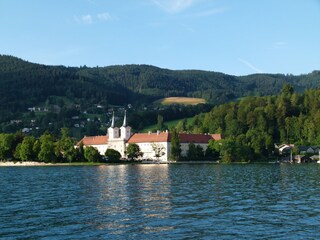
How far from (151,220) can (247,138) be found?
4964 inches

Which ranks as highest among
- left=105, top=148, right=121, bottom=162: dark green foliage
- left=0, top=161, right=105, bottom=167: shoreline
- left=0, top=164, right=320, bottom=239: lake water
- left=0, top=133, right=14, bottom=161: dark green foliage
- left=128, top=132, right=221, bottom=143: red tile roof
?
left=128, top=132, right=221, bottom=143: red tile roof

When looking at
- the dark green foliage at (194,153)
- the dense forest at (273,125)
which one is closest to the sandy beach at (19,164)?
the dark green foliage at (194,153)

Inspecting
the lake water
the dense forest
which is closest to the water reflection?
the lake water

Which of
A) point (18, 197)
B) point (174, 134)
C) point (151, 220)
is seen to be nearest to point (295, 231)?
point (151, 220)

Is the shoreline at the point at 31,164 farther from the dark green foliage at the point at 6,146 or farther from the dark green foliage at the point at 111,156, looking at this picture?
the dark green foliage at the point at 111,156

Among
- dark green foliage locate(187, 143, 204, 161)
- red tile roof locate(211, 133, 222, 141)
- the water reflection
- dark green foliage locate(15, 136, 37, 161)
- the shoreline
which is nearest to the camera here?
the water reflection

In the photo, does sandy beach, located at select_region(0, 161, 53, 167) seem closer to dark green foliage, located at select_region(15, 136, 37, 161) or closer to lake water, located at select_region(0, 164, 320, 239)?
dark green foliage, located at select_region(15, 136, 37, 161)

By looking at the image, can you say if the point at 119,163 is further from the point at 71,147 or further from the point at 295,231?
the point at 295,231

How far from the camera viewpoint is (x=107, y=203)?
4316cm

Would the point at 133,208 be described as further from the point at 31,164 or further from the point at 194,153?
the point at 194,153

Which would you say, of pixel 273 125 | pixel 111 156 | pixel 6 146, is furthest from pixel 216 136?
pixel 6 146

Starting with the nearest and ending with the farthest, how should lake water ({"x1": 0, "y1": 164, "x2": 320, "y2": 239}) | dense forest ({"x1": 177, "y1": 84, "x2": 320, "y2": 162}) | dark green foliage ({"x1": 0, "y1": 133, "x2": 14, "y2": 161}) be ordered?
lake water ({"x1": 0, "y1": 164, "x2": 320, "y2": 239})
dark green foliage ({"x1": 0, "y1": 133, "x2": 14, "y2": 161})
dense forest ({"x1": 177, "y1": 84, "x2": 320, "y2": 162})

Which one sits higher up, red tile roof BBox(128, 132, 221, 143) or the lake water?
red tile roof BBox(128, 132, 221, 143)

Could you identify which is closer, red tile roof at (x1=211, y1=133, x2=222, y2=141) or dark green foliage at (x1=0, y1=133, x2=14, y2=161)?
dark green foliage at (x1=0, y1=133, x2=14, y2=161)
